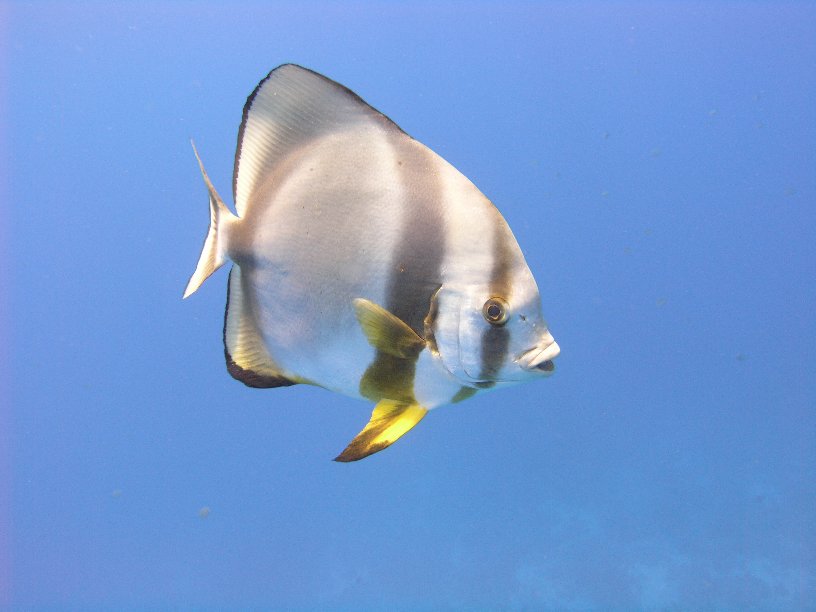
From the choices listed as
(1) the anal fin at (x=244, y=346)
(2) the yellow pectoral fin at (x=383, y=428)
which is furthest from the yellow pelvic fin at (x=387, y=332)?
(1) the anal fin at (x=244, y=346)

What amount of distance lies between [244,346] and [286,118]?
54 cm

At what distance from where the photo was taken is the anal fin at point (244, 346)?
144 centimetres

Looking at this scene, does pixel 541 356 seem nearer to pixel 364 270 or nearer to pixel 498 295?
pixel 498 295

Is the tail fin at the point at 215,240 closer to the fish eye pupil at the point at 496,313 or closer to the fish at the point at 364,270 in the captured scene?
the fish at the point at 364,270

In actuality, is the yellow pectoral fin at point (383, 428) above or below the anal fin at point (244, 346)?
below

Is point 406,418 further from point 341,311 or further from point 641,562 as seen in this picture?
point 641,562

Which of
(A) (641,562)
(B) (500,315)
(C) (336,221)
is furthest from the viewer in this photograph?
(A) (641,562)

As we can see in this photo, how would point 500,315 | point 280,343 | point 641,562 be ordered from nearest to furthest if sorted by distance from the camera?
point 500,315 → point 280,343 → point 641,562

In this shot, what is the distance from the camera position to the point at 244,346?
1.45 meters

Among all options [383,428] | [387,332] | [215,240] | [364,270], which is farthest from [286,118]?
[383,428]

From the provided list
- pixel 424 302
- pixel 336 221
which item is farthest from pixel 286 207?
pixel 424 302

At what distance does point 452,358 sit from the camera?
47.1 inches

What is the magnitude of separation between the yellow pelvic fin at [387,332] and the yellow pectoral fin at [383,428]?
128 millimetres

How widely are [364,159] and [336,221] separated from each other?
0.15 m
